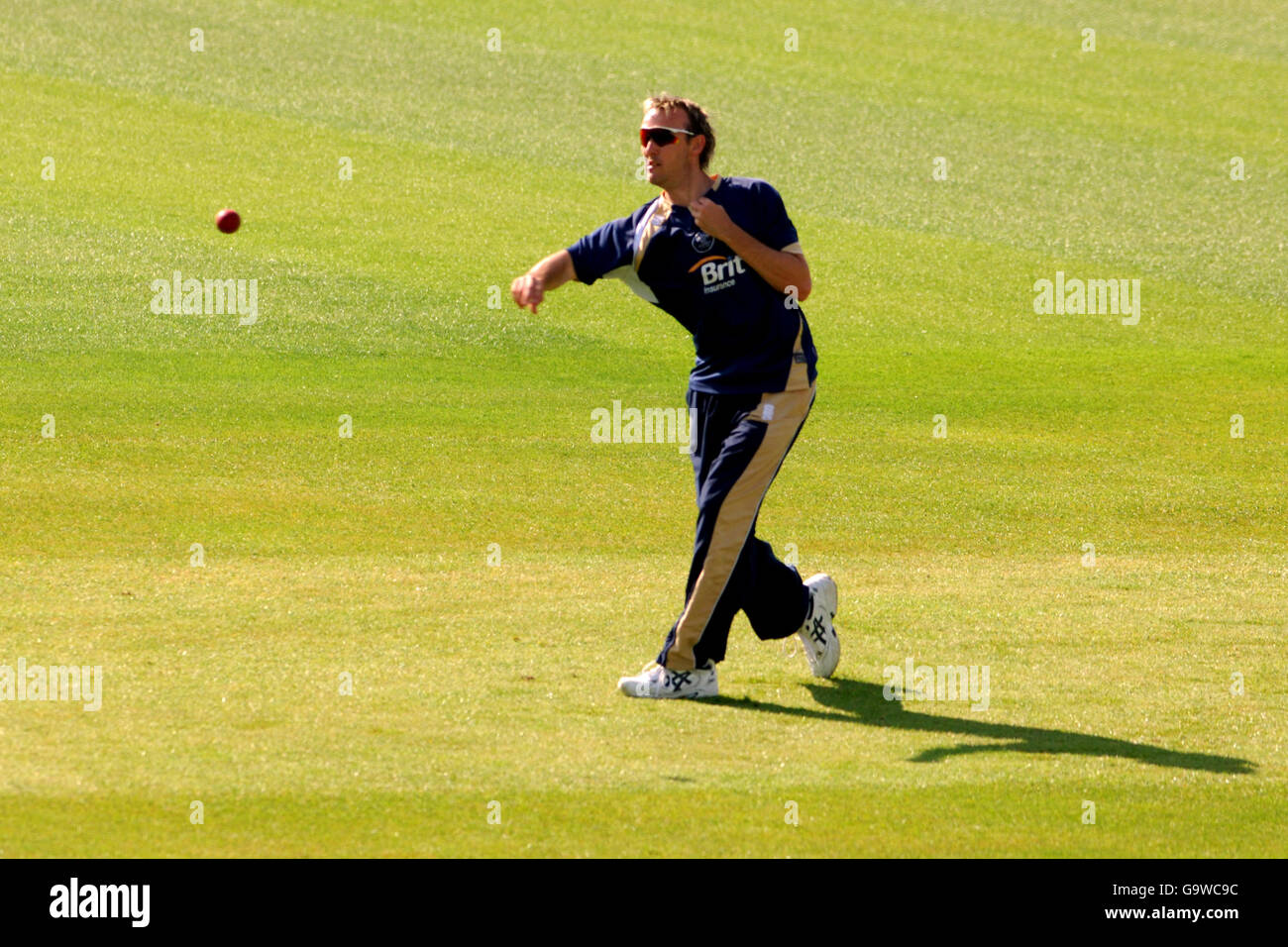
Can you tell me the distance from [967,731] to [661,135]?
128 inches

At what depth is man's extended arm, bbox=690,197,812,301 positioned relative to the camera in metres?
8.05

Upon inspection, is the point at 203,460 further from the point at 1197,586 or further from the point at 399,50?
the point at 399,50

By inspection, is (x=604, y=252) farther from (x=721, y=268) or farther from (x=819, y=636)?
(x=819, y=636)

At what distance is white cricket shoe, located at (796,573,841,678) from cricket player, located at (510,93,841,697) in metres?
0.37

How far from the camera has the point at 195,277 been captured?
19.7 meters

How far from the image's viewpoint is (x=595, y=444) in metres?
15.0

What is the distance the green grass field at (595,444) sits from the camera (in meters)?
7.28
